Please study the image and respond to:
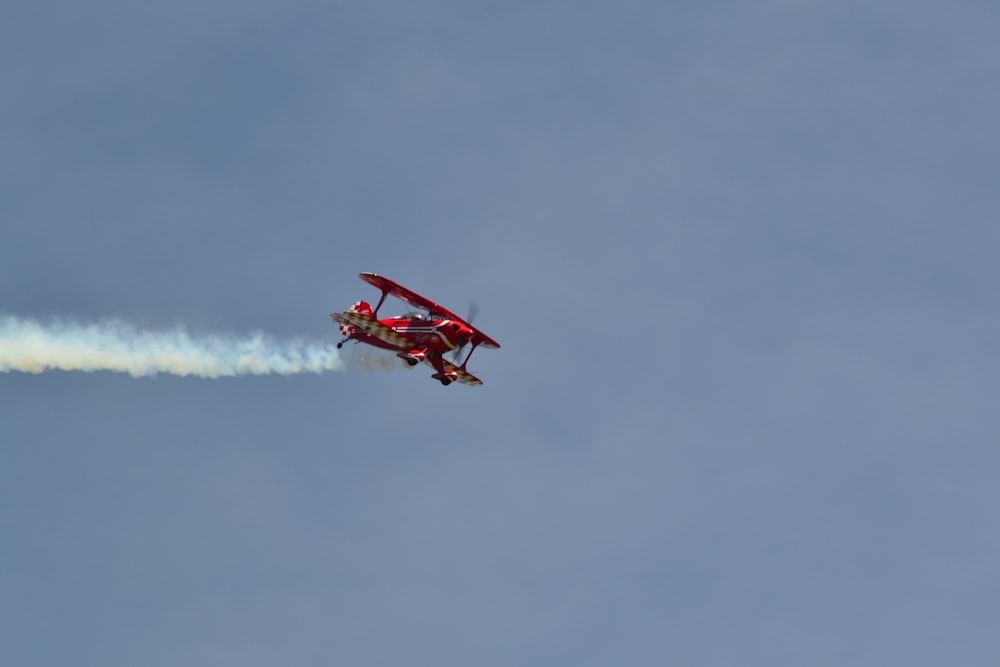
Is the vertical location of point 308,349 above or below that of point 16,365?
above

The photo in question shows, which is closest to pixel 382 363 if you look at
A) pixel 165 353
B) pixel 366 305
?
pixel 366 305

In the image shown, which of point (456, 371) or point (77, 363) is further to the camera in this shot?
point (456, 371)

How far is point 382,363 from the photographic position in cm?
9106

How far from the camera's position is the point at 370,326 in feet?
292

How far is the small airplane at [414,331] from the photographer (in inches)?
3469

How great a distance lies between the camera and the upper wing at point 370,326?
89062mm

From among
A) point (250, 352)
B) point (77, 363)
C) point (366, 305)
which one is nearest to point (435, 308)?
point (366, 305)

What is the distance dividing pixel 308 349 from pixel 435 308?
8.93 metres

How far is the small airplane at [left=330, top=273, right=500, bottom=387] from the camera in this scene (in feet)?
289

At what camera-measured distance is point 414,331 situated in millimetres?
88812

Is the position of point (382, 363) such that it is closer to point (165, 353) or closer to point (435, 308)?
point (435, 308)

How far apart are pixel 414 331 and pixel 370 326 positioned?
2.54 metres

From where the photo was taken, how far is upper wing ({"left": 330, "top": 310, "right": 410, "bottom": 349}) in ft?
292

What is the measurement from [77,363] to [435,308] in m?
19.7
